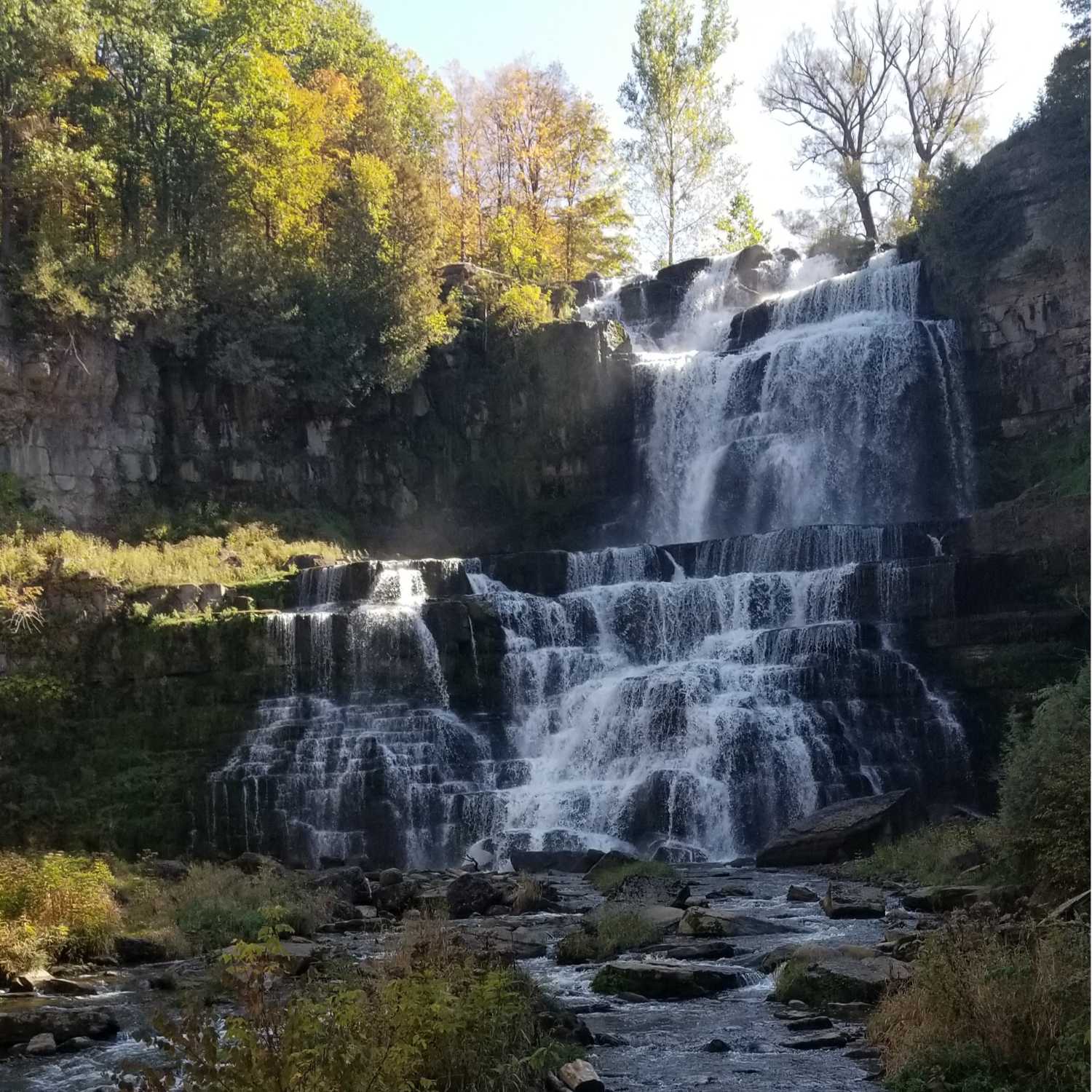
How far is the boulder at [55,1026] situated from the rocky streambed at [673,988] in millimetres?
19

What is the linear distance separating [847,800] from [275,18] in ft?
111

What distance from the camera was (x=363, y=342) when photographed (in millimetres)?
39562

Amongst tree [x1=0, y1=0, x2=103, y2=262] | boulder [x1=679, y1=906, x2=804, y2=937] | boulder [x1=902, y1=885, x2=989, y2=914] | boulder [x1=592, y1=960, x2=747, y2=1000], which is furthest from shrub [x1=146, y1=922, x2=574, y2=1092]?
tree [x1=0, y1=0, x2=103, y2=262]

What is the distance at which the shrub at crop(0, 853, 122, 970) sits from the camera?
47.1ft

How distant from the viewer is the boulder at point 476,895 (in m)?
17.8

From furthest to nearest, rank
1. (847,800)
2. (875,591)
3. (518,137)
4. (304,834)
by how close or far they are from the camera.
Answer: (518,137)
(875,591)
(304,834)
(847,800)

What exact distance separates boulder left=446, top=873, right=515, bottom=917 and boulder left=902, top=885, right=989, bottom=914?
17.9ft

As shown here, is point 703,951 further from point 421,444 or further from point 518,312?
point 518,312

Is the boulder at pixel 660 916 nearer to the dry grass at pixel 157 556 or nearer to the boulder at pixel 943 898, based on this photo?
the boulder at pixel 943 898

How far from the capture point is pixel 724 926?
14859 millimetres

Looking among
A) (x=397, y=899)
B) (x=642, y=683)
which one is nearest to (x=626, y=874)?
(x=397, y=899)

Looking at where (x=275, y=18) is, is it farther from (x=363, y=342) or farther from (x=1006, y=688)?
(x=1006, y=688)

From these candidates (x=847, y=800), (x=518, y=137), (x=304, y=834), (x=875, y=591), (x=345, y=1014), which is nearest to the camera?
(x=345, y=1014)

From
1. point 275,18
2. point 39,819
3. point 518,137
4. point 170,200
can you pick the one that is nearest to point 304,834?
point 39,819
